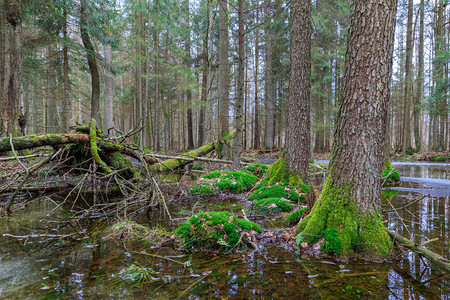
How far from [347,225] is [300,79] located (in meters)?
4.16

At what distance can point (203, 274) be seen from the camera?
2.69 metres

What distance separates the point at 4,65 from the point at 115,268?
10879mm

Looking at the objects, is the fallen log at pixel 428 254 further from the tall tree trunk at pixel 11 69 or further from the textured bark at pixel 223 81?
the tall tree trunk at pixel 11 69

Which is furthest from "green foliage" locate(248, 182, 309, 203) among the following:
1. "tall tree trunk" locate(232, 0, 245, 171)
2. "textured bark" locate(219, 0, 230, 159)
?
"textured bark" locate(219, 0, 230, 159)

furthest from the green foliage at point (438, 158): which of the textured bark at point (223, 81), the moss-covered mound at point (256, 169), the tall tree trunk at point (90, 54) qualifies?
the tall tree trunk at point (90, 54)

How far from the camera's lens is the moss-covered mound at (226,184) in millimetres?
7406

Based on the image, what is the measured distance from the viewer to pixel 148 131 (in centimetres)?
1898

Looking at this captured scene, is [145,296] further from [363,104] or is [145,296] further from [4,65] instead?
[4,65]

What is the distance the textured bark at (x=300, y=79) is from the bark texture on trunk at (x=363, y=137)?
2.86m

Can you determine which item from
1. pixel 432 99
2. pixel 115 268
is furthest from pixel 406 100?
pixel 115 268

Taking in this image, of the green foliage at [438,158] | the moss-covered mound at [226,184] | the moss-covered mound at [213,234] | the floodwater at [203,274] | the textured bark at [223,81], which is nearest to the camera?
the floodwater at [203,274]

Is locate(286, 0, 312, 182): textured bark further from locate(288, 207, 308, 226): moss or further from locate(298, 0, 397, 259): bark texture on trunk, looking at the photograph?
locate(298, 0, 397, 259): bark texture on trunk

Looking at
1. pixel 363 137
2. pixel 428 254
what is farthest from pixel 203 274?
pixel 363 137

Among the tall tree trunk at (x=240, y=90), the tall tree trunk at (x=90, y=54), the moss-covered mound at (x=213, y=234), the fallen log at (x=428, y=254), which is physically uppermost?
the tall tree trunk at (x=90, y=54)
